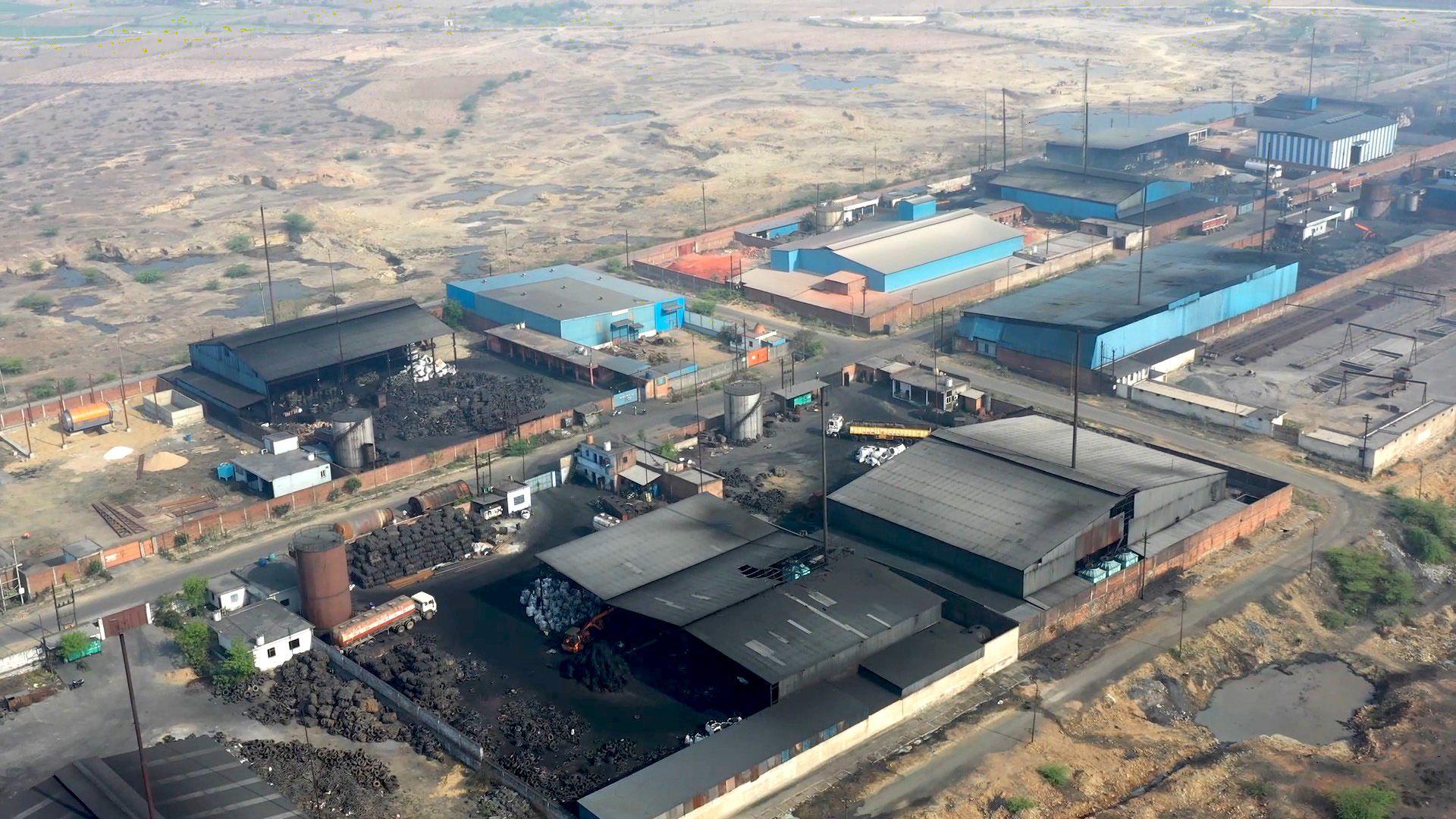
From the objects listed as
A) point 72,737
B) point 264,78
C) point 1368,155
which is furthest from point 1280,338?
point 264,78

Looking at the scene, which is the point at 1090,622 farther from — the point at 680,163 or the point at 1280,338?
the point at 680,163

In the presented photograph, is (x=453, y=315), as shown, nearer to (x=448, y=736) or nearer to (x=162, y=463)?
(x=162, y=463)

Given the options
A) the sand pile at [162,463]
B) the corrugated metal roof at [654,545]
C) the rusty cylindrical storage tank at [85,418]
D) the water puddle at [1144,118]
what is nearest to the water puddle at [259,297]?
the rusty cylindrical storage tank at [85,418]

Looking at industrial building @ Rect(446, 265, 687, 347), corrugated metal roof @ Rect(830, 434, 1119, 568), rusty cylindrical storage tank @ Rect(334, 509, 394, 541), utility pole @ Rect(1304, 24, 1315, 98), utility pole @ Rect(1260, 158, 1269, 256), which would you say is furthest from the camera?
utility pole @ Rect(1304, 24, 1315, 98)

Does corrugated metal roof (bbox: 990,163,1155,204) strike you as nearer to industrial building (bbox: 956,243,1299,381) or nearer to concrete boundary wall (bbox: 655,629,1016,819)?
industrial building (bbox: 956,243,1299,381)

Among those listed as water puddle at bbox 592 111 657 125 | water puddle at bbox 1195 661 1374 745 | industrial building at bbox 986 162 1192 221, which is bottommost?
water puddle at bbox 1195 661 1374 745

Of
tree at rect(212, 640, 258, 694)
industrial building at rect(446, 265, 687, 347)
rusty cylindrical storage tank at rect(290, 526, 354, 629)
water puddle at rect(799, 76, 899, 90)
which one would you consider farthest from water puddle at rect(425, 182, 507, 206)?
tree at rect(212, 640, 258, 694)

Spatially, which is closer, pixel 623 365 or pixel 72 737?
pixel 72 737
